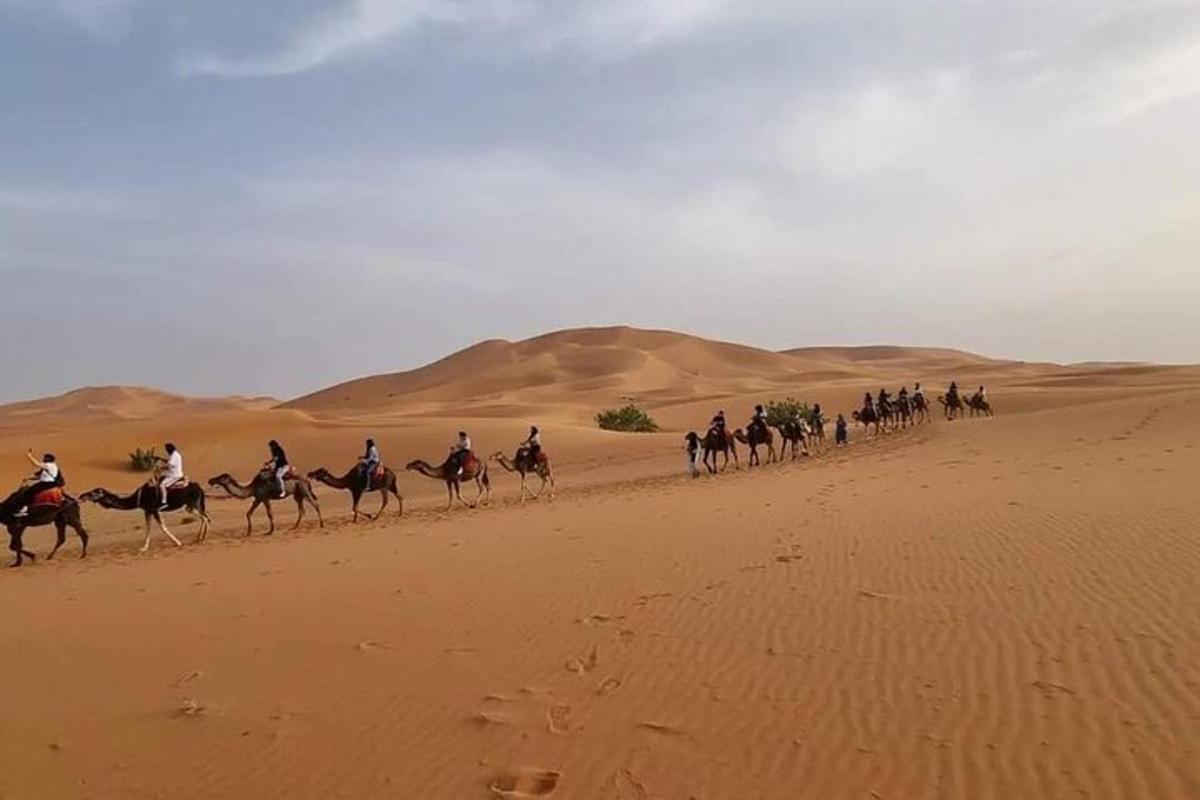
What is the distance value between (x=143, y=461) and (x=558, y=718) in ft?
114

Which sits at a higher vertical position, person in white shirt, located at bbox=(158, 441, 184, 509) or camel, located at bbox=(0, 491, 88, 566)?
person in white shirt, located at bbox=(158, 441, 184, 509)

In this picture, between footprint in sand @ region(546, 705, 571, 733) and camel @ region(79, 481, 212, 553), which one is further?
camel @ region(79, 481, 212, 553)

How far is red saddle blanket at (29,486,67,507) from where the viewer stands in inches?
632

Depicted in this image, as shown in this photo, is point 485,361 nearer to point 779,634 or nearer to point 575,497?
point 575,497

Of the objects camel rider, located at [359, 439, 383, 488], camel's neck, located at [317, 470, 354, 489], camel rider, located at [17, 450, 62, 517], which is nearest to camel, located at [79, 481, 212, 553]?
camel rider, located at [17, 450, 62, 517]

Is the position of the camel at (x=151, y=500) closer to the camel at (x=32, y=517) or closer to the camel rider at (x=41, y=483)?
the camel at (x=32, y=517)

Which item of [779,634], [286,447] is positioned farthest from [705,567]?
[286,447]

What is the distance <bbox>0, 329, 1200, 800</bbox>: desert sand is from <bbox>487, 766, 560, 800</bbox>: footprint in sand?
21 millimetres

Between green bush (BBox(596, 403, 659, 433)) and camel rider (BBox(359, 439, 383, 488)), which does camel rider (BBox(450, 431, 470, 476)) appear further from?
green bush (BBox(596, 403, 659, 433))

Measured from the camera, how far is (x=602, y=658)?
25.5 ft

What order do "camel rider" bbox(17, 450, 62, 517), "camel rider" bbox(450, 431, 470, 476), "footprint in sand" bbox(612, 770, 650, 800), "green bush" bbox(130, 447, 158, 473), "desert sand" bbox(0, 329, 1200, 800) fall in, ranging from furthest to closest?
"green bush" bbox(130, 447, 158, 473), "camel rider" bbox(450, 431, 470, 476), "camel rider" bbox(17, 450, 62, 517), "desert sand" bbox(0, 329, 1200, 800), "footprint in sand" bbox(612, 770, 650, 800)

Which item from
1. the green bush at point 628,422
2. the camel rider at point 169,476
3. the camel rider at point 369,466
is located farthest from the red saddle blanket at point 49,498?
the green bush at point 628,422

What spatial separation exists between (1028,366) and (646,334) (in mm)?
54551

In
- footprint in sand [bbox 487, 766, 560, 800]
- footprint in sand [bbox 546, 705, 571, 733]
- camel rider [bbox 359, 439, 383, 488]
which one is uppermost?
camel rider [bbox 359, 439, 383, 488]
